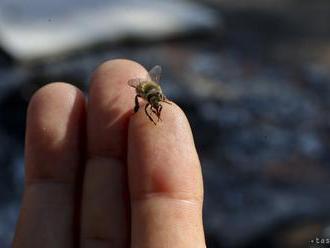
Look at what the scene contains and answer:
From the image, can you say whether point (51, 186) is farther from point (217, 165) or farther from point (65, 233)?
point (217, 165)

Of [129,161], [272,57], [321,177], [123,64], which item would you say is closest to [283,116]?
[321,177]

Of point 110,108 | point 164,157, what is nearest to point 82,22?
point 110,108

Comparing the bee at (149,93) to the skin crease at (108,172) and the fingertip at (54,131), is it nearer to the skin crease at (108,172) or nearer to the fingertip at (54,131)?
the skin crease at (108,172)

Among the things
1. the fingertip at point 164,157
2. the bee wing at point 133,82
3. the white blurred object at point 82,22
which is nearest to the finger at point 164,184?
the fingertip at point 164,157

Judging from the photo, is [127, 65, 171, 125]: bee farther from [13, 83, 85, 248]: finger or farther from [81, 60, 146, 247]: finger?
[13, 83, 85, 248]: finger

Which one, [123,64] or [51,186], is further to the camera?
[123,64]

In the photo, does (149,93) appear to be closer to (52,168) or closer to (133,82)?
(133,82)
